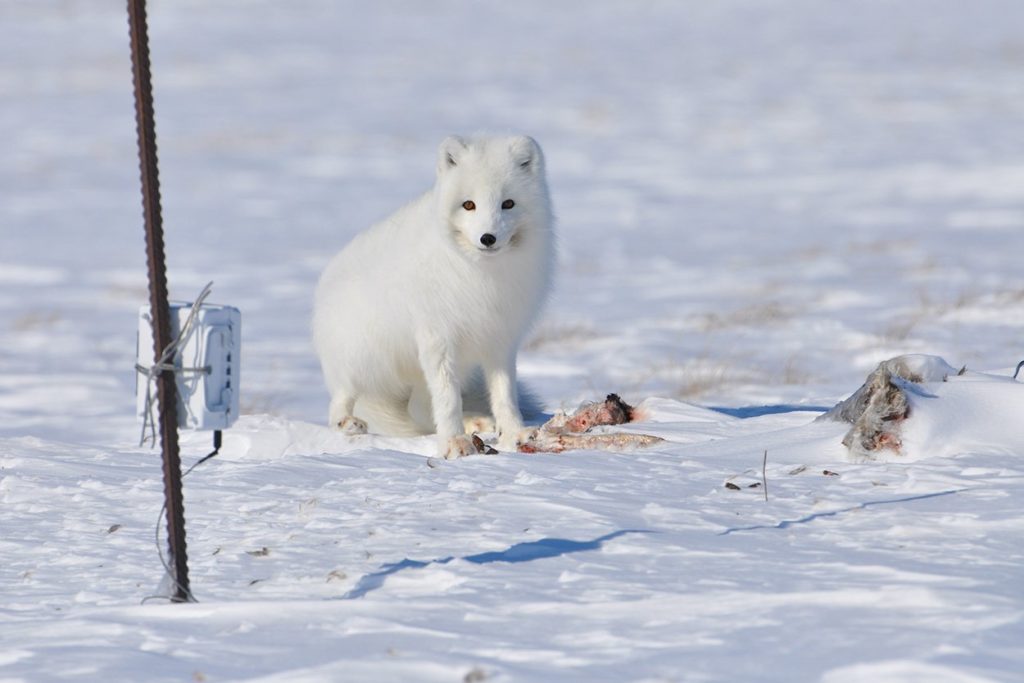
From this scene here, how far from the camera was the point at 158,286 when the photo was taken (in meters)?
3.24

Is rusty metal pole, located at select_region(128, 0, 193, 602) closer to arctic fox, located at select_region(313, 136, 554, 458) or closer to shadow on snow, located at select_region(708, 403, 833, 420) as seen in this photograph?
arctic fox, located at select_region(313, 136, 554, 458)

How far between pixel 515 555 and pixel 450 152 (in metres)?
2.48

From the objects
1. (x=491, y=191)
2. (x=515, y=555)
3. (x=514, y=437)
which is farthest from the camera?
(x=514, y=437)

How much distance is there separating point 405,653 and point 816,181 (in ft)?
54.6

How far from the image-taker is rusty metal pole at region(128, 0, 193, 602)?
3.21m

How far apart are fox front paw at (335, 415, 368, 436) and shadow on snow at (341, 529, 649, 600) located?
8.58 ft

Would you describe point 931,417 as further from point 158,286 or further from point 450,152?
point 158,286

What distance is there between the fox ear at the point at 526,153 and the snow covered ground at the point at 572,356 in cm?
118

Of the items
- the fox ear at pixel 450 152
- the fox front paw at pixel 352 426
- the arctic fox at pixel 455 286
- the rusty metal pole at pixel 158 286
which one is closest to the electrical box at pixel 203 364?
the rusty metal pole at pixel 158 286

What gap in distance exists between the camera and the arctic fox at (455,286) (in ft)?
18.2

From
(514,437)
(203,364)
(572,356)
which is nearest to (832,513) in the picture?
(203,364)

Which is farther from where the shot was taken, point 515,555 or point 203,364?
point 515,555

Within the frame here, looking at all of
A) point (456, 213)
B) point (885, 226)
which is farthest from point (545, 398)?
point (885, 226)

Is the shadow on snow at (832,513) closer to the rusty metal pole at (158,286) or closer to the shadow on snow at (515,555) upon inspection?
the shadow on snow at (515,555)
